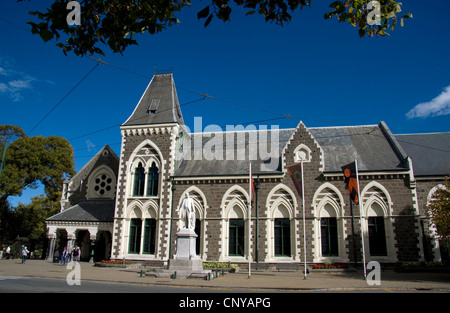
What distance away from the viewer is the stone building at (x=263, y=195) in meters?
24.4

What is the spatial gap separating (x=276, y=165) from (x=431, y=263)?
12.5 meters

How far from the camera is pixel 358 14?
6.04m

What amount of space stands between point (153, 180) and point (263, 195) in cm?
941

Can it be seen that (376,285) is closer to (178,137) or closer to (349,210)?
(349,210)

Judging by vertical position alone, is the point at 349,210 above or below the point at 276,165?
below

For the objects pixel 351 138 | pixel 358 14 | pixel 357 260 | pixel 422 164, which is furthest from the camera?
pixel 351 138

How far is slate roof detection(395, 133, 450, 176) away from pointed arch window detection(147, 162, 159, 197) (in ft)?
67.4

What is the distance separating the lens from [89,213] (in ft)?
98.6

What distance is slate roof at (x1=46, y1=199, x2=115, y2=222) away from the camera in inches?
1151

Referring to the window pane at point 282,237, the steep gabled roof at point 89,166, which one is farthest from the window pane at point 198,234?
the steep gabled roof at point 89,166

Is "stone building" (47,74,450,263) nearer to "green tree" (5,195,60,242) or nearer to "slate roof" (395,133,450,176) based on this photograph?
"slate roof" (395,133,450,176)

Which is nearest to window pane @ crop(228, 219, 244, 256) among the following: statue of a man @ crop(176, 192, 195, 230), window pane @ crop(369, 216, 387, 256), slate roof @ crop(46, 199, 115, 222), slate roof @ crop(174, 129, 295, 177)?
slate roof @ crop(174, 129, 295, 177)

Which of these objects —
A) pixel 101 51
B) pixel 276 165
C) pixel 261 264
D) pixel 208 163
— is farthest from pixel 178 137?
pixel 101 51

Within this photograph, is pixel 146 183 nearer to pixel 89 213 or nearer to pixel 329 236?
pixel 89 213
